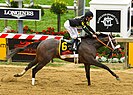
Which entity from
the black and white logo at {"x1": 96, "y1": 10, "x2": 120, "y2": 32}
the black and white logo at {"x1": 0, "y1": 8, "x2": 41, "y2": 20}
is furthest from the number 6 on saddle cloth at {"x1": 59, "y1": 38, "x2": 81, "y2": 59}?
the black and white logo at {"x1": 96, "y1": 10, "x2": 120, "y2": 32}

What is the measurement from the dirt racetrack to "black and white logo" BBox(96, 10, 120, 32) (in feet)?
12.1

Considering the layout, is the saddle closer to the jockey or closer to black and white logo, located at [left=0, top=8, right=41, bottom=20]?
the jockey

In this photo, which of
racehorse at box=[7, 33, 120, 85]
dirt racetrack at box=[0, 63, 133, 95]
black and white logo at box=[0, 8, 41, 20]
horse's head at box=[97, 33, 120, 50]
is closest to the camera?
dirt racetrack at box=[0, 63, 133, 95]

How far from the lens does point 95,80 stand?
57.5 feet

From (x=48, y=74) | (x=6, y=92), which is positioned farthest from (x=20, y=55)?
(x=6, y=92)

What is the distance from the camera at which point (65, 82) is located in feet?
56.2

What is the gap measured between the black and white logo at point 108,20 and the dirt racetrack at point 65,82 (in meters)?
3.68

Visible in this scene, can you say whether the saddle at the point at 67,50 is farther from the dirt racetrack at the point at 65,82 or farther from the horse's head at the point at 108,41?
the dirt racetrack at the point at 65,82

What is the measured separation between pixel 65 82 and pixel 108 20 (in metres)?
6.20

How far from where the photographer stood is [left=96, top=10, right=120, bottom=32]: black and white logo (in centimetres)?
2289

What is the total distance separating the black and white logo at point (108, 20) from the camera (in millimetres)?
22891

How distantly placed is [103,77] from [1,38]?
3.85 metres

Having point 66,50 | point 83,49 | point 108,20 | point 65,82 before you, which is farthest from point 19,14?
point 83,49

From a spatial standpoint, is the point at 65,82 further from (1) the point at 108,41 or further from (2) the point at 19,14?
(2) the point at 19,14
